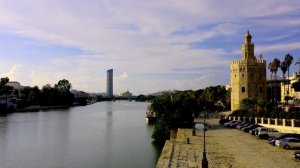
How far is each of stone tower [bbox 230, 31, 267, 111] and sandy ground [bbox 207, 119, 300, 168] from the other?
3960cm

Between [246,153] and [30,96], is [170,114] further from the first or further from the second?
[30,96]

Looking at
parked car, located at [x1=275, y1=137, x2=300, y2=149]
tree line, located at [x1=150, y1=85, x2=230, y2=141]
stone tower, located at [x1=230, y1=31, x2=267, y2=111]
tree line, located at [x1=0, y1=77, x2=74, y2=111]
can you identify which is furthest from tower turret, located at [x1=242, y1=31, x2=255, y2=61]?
tree line, located at [x1=0, y1=77, x2=74, y2=111]

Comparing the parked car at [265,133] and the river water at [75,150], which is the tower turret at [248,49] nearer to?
the river water at [75,150]

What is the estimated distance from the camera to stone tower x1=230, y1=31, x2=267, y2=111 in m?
84.6

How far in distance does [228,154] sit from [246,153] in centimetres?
168

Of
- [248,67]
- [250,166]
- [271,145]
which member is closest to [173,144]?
[271,145]

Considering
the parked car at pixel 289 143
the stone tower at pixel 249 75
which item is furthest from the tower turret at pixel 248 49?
the parked car at pixel 289 143

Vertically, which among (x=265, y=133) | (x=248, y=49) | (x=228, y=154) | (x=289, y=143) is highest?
(x=248, y=49)

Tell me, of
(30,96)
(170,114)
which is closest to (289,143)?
(170,114)

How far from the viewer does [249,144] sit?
133ft

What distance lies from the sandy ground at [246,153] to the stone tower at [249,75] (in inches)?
1559

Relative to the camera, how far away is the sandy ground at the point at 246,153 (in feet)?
98.6

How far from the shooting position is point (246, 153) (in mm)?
35031

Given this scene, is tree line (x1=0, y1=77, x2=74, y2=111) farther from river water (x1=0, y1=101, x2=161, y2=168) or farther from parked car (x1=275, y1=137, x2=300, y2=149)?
parked car (x1=275, y1=137, x2=300, y2=149)
